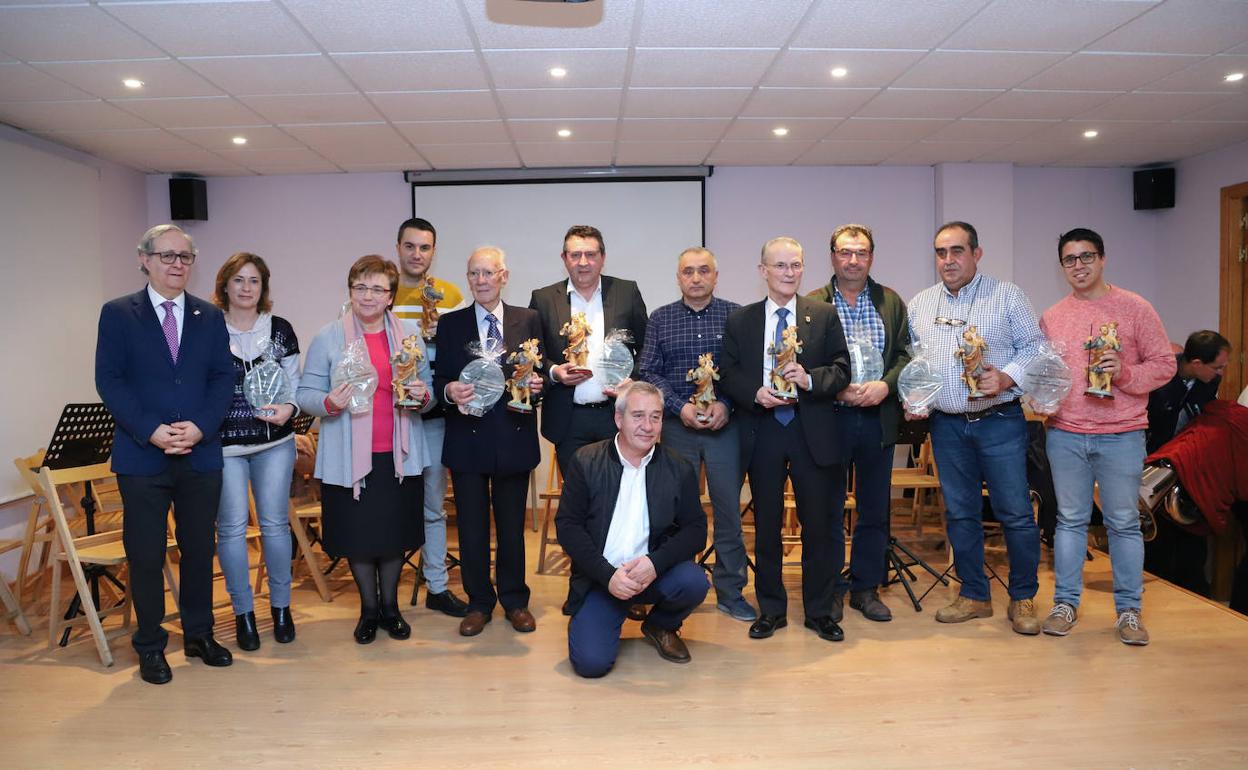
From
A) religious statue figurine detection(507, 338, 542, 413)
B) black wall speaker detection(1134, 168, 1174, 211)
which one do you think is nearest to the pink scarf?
religious statue figurine detection(507, 338, 542, 413)

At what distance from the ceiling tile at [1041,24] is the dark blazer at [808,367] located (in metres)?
1.62

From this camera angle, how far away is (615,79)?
463cm

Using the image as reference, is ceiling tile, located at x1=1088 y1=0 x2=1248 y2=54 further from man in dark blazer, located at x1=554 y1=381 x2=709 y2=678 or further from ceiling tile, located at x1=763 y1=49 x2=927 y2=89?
man in dark blazer, located at x1=554 y1=381 x2=709 y2=678

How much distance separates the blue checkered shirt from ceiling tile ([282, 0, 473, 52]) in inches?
104

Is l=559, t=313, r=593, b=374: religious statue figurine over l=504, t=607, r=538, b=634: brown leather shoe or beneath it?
over

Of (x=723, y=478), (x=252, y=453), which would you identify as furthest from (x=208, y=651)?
(x=723, y=478)

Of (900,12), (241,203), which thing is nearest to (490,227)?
(241,203)

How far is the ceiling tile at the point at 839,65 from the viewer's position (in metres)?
4.26

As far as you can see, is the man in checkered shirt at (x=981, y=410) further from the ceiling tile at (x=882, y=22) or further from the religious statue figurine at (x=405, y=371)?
the religious statue figurine at (x=405, y=371)

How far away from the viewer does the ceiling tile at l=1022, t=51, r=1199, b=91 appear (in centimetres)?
433

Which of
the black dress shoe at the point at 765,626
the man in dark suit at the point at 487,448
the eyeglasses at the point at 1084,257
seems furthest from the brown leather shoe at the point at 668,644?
the eyeglasses at the point at 1084,257

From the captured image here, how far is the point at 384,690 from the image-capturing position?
313 cm

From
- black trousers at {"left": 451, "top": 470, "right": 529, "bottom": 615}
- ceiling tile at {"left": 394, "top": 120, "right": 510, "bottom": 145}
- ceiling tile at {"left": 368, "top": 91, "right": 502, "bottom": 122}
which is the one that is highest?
ceiling tile at {"left": 394, "top": 120, "right": 510, "bottom": 145}

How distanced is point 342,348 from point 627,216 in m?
3.98
